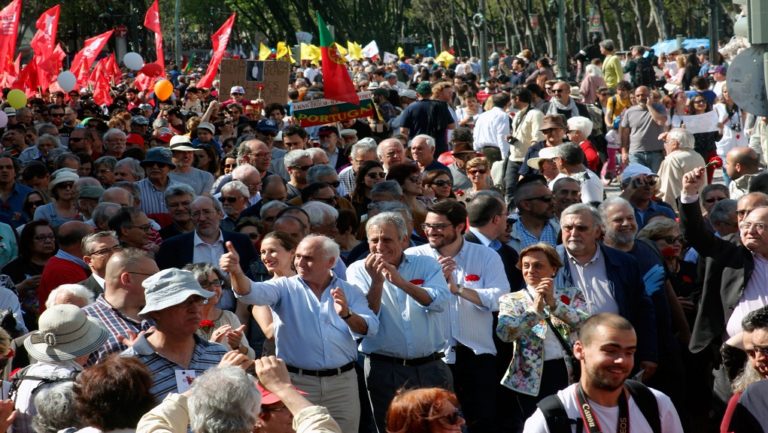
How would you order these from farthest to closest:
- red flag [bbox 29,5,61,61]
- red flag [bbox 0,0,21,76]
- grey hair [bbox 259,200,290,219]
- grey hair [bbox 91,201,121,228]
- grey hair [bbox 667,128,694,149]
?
red flag [bbox 29,5,61,61]
red flag [bbox 0,0,21,76]
grey hair [bbox 667,128,694,149]
grey hair [bbox 259,200,290,219]
grey hair [bbox 91,201,121,228]

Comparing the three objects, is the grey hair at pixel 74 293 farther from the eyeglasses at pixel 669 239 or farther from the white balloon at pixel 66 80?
the white balloon at pixel 66 80

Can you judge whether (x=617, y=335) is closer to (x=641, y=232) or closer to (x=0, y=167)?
(x=641, y=232)

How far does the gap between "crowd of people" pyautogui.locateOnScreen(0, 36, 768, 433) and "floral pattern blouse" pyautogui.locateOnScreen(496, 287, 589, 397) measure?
0.5 inches

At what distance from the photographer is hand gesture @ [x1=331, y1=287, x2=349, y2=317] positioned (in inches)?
266

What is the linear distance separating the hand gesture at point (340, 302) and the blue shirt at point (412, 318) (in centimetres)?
54

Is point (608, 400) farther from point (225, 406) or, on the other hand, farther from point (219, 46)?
point (219, 46)

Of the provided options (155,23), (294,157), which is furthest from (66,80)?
(294,157)

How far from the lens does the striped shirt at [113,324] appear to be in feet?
20.3

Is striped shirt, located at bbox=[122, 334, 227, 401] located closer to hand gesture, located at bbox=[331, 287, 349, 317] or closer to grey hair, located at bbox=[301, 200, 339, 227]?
hand gesture, located at bbox=[331, 287, 349, 317]

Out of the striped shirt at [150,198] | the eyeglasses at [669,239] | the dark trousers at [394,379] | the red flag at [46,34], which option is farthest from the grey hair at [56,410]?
the red flag at [46,34]

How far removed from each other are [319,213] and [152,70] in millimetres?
19228

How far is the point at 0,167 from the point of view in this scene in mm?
11844

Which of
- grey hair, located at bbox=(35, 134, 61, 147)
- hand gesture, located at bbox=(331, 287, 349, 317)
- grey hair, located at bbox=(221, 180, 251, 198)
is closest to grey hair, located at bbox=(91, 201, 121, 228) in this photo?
grey hair, located at bbox=(221, 180, 251, 198)

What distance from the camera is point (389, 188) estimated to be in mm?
9984
